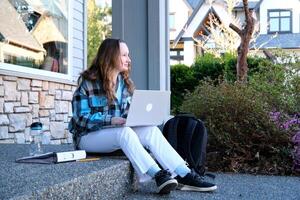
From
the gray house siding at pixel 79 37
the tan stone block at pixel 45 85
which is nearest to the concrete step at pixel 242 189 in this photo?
the tan stone block at pixel 45 85

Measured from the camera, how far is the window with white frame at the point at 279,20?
92.1 ft

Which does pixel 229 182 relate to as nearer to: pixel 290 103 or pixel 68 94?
pixel 290 103

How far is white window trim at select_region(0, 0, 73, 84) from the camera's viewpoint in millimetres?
5484

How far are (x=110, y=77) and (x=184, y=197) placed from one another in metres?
0.94

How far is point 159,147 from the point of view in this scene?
354 centimetres

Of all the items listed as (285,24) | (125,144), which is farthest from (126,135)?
(285,24)

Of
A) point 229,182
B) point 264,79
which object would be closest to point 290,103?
point 264,79

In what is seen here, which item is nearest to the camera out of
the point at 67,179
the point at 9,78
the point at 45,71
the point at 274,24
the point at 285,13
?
the point at 67,179

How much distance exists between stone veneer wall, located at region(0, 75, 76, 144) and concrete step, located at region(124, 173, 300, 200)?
2167 millimetres

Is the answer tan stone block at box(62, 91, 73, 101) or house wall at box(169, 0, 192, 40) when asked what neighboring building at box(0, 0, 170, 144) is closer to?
tan stone block at box(62, 91, 73, 101)

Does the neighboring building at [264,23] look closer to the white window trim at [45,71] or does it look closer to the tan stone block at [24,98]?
the white window trim at [45,71]

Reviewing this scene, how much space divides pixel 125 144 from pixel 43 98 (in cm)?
309

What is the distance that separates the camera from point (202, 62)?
13.5 metres

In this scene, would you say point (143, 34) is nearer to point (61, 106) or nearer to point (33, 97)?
point (33, 97)
